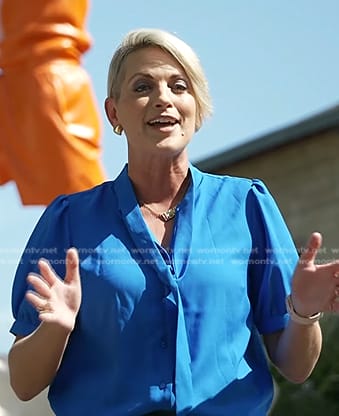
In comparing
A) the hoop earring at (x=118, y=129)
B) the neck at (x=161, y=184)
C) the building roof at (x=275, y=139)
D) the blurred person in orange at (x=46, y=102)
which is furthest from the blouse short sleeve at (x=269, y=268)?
the building roof at (x=275, y=139)

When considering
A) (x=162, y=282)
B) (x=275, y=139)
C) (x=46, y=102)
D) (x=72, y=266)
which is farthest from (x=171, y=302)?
(x=275, y=139)

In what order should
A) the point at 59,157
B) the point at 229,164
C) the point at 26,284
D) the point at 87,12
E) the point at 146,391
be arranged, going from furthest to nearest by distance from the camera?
the point at 229,164 < the point at 87,12 < the point at 59,157 < the point at 26,284 < the point at 146,391

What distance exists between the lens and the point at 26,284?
147 cm

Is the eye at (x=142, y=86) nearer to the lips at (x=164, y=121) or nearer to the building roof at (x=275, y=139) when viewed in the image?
the lips at (x=164, y=121)

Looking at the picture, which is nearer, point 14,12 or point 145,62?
point 145,62

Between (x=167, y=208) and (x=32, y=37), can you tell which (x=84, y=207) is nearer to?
(x=167, y=208)

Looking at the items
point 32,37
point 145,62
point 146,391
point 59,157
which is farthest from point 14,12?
point 146,391

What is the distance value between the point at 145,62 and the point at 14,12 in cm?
133

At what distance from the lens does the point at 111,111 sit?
154 cm

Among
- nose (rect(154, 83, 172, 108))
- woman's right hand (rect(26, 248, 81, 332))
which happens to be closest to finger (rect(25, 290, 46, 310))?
woman's right hand (rect(26, 248, 81, 332))

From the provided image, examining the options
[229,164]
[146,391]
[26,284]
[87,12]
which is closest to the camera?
[146,391]

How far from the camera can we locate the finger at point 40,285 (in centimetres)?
137

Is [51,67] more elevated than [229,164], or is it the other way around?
[51,67]

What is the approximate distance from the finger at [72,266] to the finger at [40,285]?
3cm
